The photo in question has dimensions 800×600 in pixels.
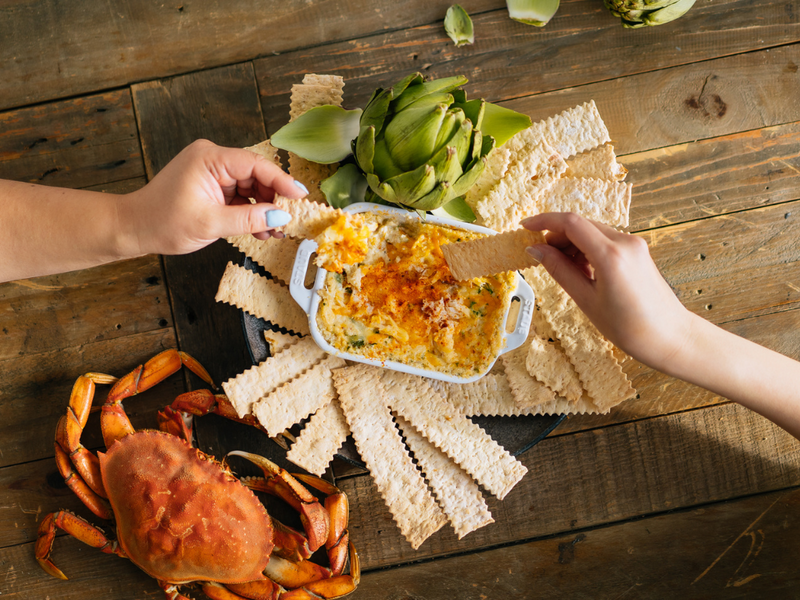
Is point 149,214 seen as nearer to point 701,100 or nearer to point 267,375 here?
point 267,375

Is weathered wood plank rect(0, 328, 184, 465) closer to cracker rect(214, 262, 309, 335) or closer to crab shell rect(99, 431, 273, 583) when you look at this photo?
crab shell rect(99, 431, 273, 583)

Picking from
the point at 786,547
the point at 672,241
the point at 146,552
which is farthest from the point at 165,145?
the point at 786,547

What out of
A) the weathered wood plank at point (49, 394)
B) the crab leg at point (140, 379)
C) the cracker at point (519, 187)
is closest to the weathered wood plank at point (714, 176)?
the cracker at point (519, 187)

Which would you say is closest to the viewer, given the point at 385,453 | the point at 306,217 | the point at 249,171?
the point at 249,171

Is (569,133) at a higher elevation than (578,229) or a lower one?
higher

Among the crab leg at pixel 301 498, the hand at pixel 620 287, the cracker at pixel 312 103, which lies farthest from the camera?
the crab leg at pixel 301 498

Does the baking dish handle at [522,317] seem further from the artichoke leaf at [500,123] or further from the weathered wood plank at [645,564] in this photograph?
the weathered wood plank at [645,564]

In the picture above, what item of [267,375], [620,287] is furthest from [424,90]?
[267,375]
